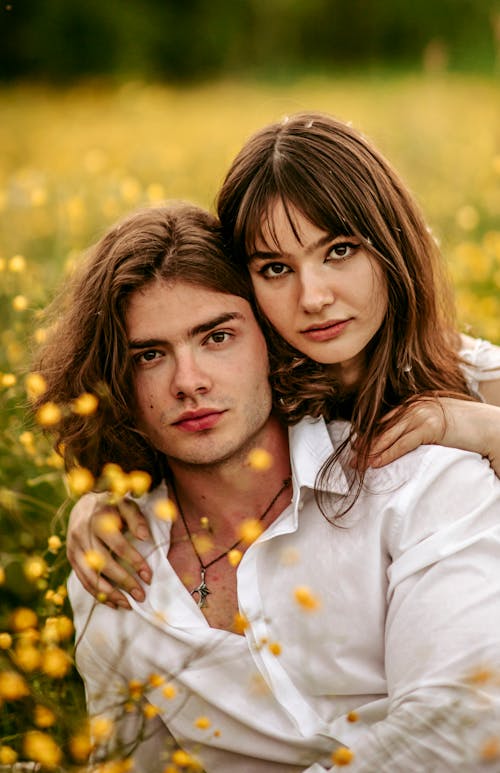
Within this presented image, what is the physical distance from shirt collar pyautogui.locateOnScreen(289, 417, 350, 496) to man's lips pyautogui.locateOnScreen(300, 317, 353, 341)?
0.78 ft

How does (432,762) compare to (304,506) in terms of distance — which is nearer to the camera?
(432,762)

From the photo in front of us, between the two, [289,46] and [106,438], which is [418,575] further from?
[289,46]

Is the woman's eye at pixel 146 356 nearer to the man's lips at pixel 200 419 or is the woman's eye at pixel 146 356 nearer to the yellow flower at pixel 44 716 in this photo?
→ the man's lips at pixel 200 419

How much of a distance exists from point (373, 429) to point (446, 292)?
2.92 ft

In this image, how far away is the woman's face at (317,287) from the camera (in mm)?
2760

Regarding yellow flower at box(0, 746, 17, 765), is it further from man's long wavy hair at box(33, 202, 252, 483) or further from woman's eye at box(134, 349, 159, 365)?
woman's eye at box(134, 349, 159, 365)

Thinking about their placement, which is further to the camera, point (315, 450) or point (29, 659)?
point (315, 450)

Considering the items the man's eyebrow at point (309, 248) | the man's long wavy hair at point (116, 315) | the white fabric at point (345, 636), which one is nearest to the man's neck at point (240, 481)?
the white fabric at point (345, 636)

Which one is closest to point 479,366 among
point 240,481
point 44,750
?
point 240,481

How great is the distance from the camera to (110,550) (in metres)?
2.78

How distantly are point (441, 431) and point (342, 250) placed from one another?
594 mm

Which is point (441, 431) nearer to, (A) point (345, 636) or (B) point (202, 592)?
(A) point (345, 636)

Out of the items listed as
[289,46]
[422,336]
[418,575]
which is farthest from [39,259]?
[289,46]

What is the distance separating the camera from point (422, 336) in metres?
3.04
